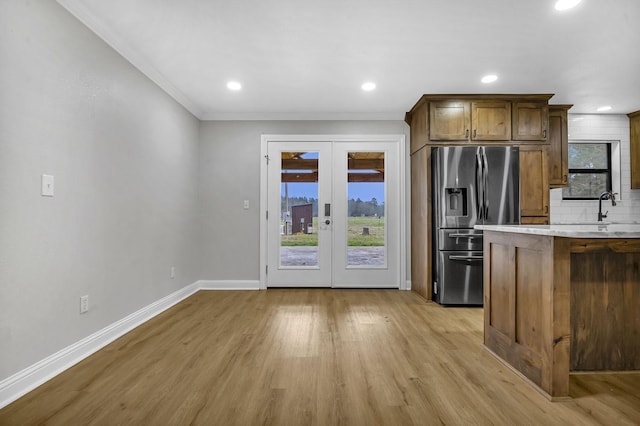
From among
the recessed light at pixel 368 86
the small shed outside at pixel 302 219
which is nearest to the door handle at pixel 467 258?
the small shed outside at pixel 302 219

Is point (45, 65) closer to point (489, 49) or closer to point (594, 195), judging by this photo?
point (489, 49)

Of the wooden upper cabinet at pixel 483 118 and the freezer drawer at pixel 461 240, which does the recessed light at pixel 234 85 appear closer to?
the wooden upper cabinet at pixel 483 118

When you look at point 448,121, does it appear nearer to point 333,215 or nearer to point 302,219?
point 333,215

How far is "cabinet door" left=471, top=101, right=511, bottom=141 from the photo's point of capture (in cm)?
372

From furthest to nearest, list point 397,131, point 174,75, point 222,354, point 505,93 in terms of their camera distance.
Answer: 1. point 397,131
2. point 505,93
3. point 174,75
4. point 222,354

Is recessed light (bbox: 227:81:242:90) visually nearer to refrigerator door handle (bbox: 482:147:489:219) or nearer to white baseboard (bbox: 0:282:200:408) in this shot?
white baseboard (bbox: 0:282:200:408)

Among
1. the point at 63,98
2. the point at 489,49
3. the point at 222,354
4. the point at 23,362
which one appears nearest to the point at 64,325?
the point at 23,362

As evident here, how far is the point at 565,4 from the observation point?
6.93 feet

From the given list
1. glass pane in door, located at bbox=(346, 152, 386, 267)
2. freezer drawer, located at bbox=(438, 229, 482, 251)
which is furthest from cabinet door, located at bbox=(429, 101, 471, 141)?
freezer drawer, located at bbox=(438, 229, 482, 251)

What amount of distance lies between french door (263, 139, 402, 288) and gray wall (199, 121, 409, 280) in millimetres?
178

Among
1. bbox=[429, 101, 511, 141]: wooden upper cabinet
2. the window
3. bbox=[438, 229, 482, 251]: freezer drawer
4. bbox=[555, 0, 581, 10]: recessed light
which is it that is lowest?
bbox=[438, 229, 482, 251]: freezer drawer

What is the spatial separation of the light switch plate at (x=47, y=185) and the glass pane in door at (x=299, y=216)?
2695 mm

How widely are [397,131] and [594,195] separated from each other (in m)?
2.87

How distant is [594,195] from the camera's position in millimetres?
4406
